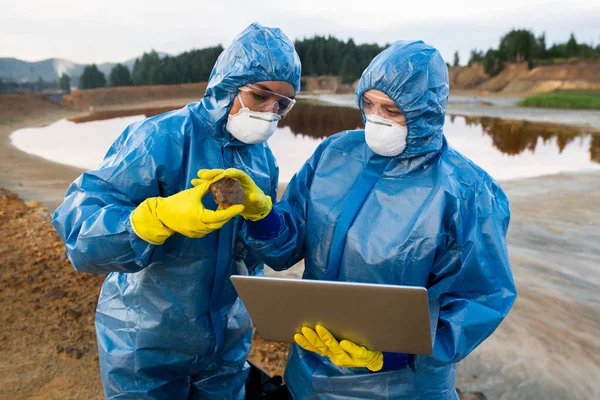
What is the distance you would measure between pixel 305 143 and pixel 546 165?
5856 millimetres

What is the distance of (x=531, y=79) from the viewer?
3644 cm

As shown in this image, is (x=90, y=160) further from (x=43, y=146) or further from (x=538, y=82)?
(x=538, y=82)

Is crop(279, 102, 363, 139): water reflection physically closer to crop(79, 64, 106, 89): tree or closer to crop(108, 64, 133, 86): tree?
crop(79, 64, 106, 89): tree

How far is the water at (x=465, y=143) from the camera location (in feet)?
33.9

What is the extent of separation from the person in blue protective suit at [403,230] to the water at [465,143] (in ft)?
22.8

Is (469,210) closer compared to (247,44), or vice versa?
(469,210)

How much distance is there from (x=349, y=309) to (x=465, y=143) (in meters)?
12.6

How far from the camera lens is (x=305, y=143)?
42.5 ft

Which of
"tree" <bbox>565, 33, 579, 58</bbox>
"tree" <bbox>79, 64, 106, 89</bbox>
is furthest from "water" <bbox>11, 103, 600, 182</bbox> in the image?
"tree" <bbox>565, 33, 579, 58</bbox>

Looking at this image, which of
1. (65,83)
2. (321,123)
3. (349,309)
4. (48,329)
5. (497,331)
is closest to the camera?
(349,309)

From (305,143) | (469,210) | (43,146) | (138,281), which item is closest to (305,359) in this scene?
(138,281)

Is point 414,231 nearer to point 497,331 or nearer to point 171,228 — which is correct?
point 171,228

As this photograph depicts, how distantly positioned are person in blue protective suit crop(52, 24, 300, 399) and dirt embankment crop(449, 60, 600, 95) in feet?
114

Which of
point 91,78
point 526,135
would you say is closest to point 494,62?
point 526,135
